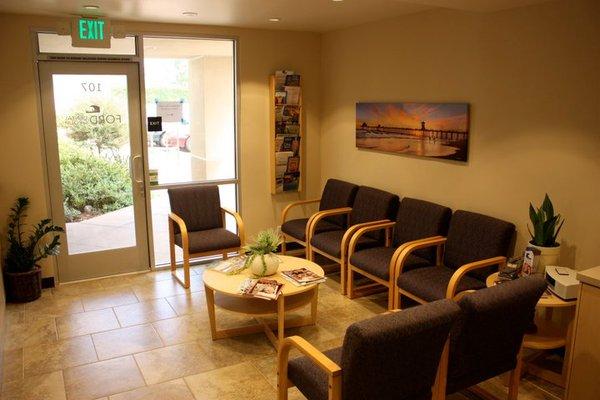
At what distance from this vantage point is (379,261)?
427 cm

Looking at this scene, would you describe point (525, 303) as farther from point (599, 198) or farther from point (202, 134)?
point (202, 134)

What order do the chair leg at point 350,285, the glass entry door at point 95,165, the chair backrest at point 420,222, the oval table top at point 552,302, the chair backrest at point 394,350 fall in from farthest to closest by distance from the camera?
the glass entry door at point 95,165
the chair leg at point 350,285
the chair backrest at point 420,222
the oval table top at point 552,302
the chair backrest at point 394,350

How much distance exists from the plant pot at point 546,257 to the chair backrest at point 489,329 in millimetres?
770

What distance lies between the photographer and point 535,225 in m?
3.42

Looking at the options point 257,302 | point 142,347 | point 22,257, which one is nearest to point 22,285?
point 22,257

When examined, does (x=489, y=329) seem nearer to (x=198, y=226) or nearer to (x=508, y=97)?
(x=508, y=97)

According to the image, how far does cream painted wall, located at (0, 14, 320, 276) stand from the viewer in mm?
4523

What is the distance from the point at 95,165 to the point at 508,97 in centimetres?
381

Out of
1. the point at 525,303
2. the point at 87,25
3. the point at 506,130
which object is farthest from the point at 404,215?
the point at 87,25

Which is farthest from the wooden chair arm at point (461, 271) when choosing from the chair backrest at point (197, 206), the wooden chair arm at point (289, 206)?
the chair backrest at point (197, 206)

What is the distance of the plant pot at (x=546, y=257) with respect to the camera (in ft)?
10.9

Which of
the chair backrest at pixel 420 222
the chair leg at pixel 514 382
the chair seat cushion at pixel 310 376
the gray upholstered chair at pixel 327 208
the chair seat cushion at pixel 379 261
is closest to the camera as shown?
the chair seat cushion at pixel 310 376

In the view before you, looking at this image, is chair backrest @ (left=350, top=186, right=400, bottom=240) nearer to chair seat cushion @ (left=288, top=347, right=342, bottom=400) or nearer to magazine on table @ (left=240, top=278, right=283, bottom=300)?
magazine on table @ (left=240, top=278, right=283, bottom=300)

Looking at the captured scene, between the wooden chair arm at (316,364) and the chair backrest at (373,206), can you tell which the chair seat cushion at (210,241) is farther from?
the wooden chair arm at (316,364)
